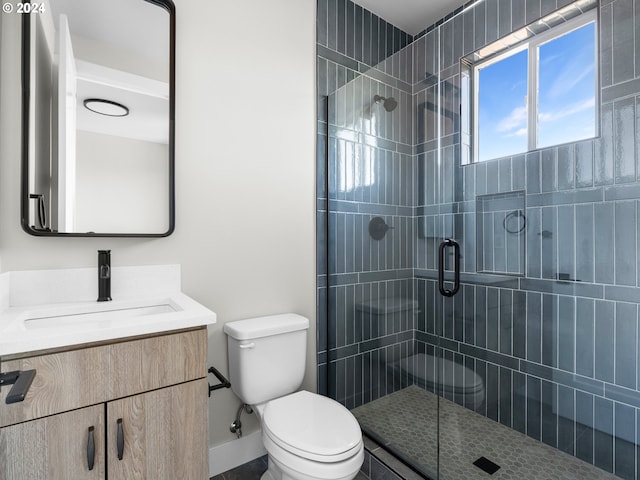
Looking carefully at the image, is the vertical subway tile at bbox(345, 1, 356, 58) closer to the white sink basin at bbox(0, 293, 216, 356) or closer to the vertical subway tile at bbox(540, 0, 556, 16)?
the vertical subway tile at bbox(540, 0, 556, 16)

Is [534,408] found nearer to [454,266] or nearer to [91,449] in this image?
[454,266]

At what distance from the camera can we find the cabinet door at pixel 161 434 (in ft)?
3.27

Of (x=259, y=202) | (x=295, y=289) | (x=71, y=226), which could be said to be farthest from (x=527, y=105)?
(x=71, y=226)

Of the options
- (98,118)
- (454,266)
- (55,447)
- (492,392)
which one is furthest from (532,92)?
(55,447)

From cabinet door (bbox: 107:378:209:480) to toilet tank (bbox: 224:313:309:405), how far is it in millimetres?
409

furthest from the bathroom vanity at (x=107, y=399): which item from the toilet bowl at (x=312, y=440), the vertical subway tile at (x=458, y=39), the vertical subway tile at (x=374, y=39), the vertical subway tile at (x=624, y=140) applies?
the vertical subway tile at (x=374, y=39)

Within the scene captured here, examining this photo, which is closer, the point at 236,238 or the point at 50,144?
the point at 50,144

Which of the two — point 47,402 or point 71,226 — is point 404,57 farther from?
point 47,402

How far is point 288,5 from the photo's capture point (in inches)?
75.7

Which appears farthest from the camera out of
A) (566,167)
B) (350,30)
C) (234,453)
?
(350,30)

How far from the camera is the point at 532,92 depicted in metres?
1.40

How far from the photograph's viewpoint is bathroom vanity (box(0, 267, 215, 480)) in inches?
34.7

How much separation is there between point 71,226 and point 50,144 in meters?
0.32

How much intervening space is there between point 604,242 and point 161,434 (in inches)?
63.2
